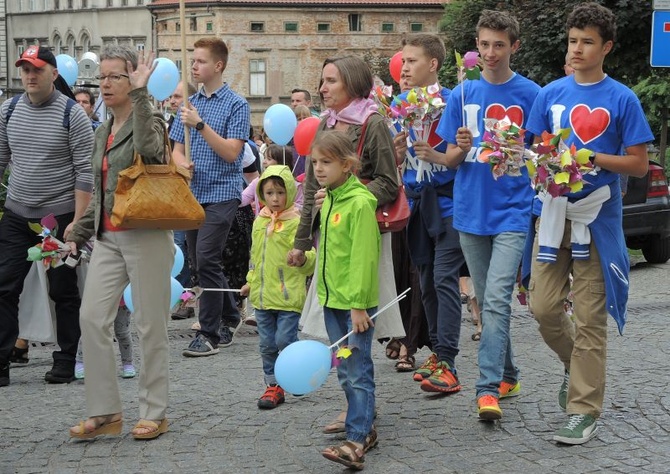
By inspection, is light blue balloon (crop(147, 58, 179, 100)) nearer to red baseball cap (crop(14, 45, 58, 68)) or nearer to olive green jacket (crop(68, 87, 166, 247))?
red baseball cap (crop(14, 45, 58, 68))

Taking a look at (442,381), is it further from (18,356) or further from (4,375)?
(18,356)

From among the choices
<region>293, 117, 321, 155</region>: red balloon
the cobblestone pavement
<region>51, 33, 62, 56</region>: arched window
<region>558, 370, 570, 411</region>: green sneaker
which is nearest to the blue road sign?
the cobblestone pavement

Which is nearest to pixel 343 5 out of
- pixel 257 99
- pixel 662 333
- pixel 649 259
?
pixel 257 99

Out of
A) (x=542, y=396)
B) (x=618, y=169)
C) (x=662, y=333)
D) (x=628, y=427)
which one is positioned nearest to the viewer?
(x=618, y=169)

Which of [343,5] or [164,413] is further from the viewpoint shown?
[343,5]

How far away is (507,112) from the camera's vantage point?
7.16 metres

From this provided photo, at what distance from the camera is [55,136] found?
27.2 feet

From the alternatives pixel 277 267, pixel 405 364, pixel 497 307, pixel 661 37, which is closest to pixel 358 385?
pixel 497 307

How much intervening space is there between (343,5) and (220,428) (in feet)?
240

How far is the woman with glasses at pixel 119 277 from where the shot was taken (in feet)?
22.6

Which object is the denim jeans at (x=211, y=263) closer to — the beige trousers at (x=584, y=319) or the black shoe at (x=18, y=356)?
the black shoe at (x=18, y=356)

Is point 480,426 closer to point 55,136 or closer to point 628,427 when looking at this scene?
point 628,427

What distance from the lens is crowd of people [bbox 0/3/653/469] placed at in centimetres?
642

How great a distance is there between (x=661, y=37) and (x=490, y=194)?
7133mm
